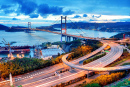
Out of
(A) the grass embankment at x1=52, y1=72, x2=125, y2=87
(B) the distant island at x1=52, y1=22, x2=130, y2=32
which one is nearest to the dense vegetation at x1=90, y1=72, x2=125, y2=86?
(A) the grass embankment at x1=52, y1=72, x2=125, y2=87

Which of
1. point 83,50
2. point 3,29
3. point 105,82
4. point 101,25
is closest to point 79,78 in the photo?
point 105,82

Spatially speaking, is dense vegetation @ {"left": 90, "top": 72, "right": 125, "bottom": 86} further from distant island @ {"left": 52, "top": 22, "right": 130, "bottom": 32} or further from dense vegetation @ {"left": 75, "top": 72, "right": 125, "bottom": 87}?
distant island @ {"left": 52, "top": 22, "right": 130, "bottom": 32}

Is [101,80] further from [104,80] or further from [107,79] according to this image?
[107,79]

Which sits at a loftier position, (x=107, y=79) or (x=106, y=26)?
(x=106, y=26)

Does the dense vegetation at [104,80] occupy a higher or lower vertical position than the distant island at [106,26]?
lower

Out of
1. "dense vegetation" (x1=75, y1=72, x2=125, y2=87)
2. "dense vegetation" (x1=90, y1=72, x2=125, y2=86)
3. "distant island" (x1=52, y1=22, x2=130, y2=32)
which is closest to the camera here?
"dense vegetation" (x1=75, y1=72, x2=125, y2=87)

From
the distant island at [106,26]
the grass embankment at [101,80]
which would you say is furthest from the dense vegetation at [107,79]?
the distant island at [106,26]

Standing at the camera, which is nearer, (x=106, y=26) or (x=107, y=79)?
(x=107, y=79)

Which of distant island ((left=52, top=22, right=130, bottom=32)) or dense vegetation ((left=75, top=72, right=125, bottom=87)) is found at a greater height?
distant island ((left=52, top=22, right=130, bottom=32))

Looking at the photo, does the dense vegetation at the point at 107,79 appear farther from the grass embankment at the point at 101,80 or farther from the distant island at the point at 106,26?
the distant island at the point at 106,26

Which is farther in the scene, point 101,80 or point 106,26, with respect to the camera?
point 106,26

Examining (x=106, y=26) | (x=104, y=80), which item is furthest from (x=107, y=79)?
(x=106, y=26)

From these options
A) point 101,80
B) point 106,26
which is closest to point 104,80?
point 101,80
